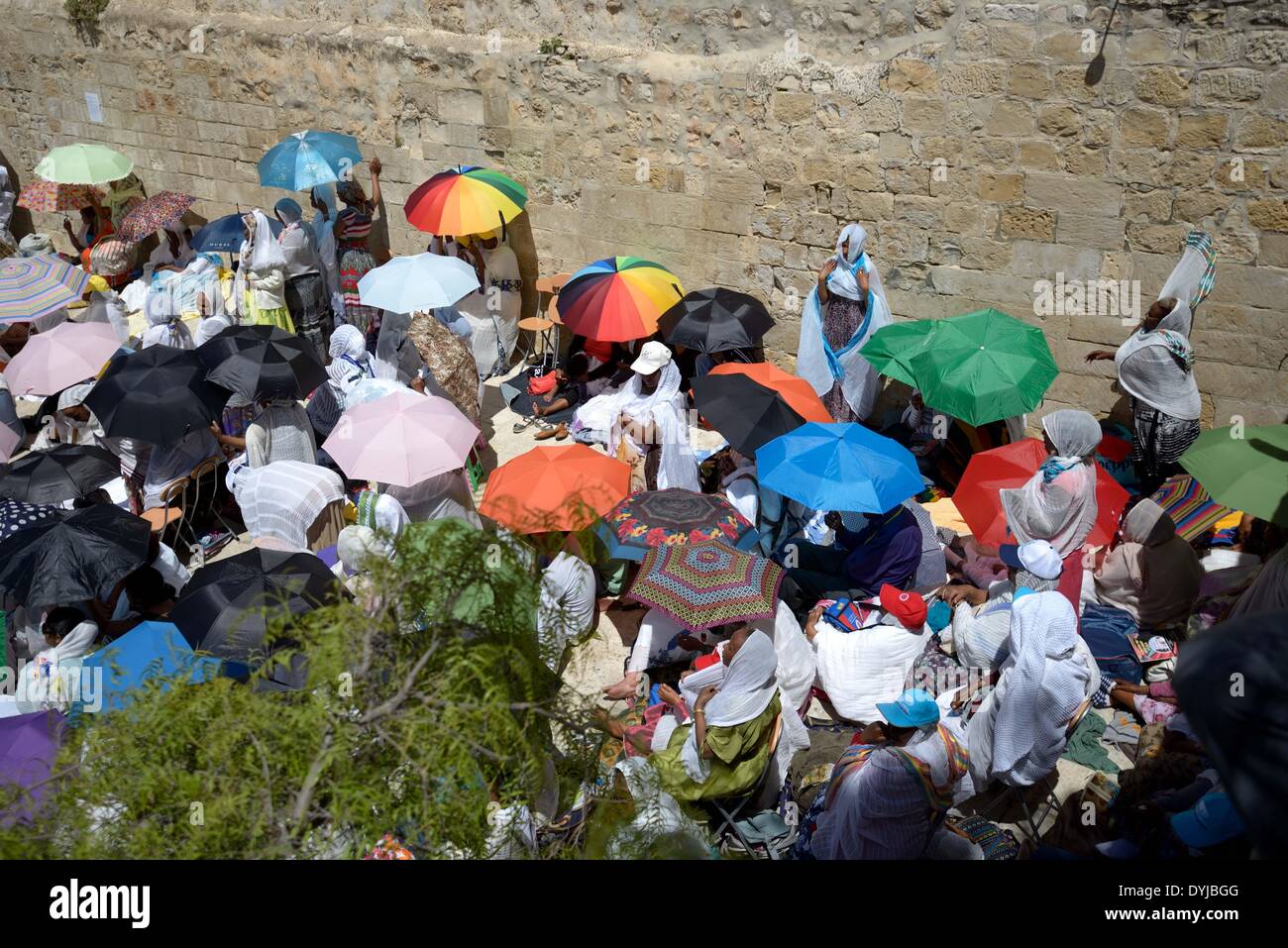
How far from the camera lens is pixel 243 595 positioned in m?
5.43

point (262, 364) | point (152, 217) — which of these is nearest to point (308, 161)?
point (152, 217)

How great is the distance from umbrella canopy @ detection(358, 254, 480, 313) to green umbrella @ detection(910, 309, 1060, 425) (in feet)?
12.7

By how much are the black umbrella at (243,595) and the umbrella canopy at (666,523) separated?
1.64 meters

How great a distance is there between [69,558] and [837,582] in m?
4.55

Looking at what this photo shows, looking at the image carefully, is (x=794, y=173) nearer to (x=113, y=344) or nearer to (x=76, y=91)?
(x=113, y=344)

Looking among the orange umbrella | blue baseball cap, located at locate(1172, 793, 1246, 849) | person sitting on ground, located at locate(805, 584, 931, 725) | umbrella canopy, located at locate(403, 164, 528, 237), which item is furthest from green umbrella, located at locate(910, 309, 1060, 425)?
umbrella canopy, located at locate(403, 164, 528, 237)

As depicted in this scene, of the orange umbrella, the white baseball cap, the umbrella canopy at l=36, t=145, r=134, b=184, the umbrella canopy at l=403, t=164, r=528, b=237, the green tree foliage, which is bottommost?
the umbrella canopy at l=36, t=145, r=134, b=184

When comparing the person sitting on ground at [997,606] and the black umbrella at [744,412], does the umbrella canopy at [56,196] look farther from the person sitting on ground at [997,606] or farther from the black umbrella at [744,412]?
the person sitting on ground at [997,606]

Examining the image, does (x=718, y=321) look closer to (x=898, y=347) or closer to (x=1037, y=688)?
(x=898, y=347)

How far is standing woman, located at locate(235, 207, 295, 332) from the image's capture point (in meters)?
9.98

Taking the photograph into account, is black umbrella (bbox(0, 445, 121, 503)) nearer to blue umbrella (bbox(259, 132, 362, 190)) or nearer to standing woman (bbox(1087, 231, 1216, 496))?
blue umbrella (bbox(259, 132, 362, 190))
